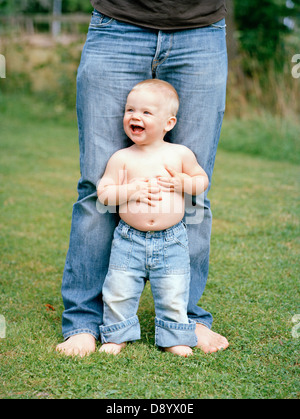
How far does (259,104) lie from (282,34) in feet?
12.4

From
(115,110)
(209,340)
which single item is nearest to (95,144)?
(115,110)

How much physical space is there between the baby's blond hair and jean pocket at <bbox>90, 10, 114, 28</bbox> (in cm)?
26

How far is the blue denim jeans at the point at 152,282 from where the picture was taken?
212cm

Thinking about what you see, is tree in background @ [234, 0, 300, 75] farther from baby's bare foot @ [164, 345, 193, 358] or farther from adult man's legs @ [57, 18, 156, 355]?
baby's bare foot @ [164, 345, 193, 358]

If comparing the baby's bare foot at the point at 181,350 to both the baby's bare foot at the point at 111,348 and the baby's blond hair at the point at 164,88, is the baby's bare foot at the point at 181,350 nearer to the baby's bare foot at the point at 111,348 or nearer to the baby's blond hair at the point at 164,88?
the baby's bare foot at the point at 111,348

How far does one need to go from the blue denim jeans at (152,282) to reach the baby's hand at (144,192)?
134 millimetres

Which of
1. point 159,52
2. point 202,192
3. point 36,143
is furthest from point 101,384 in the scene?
point 36,143

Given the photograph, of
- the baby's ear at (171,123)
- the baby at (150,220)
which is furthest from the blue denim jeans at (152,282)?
the baby's ear at (171,123)

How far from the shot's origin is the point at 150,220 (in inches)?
82.5

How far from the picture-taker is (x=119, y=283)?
2113 millimetres

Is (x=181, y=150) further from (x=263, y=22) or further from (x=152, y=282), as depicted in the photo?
(x=263, y=22)

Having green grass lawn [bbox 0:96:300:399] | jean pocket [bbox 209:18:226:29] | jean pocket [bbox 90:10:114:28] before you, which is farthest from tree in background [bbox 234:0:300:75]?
jean pocket [bbox 90:10:114:28]
